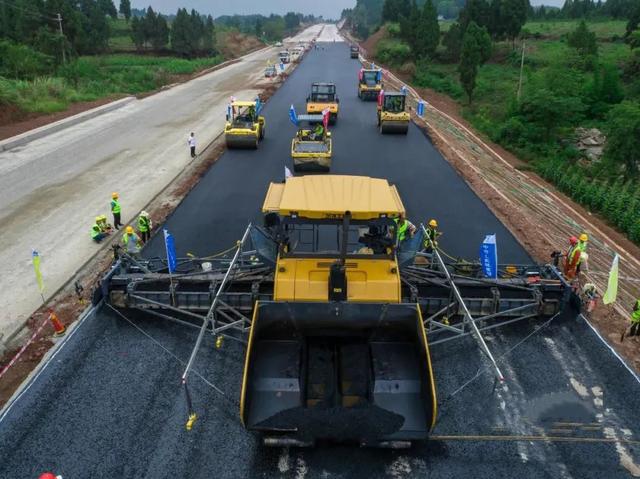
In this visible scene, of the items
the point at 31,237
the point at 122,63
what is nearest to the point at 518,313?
the point at 31,237

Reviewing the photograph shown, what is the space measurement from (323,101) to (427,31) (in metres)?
28.4

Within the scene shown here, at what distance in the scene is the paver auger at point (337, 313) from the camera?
22.4ft

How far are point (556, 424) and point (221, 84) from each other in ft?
144

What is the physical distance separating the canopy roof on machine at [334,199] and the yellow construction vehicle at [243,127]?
1341 cm

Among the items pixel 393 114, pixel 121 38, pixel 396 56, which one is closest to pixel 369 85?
pixel 393 114

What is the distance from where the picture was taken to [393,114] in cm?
2536

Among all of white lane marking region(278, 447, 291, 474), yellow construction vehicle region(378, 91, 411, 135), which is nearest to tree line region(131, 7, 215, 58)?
yellow construction vehicle region(378, 91, 411, 135)

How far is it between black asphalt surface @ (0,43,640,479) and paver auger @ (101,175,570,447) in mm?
455

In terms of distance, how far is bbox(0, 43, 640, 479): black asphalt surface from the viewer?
6.89 m

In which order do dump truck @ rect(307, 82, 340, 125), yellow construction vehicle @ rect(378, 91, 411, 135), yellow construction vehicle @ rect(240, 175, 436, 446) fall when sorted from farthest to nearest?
dump truck @ rect(307, 82, 340, 125), yellow construction vehicle @ rect(378, 91, 411, 135), yellow construction vehicle @ rect(240, 175, 436, 446)

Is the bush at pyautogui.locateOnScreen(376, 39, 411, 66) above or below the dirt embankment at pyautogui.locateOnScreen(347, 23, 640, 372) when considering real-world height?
above

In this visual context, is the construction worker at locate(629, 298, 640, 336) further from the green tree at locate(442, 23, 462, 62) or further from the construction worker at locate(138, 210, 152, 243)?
the green tree at locate(442, 23, 462, 62)

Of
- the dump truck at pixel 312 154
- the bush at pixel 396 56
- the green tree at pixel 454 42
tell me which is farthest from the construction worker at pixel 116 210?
the bush at pixel 396 56

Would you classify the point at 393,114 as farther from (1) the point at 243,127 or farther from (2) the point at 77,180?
(2) the point at 77,180
